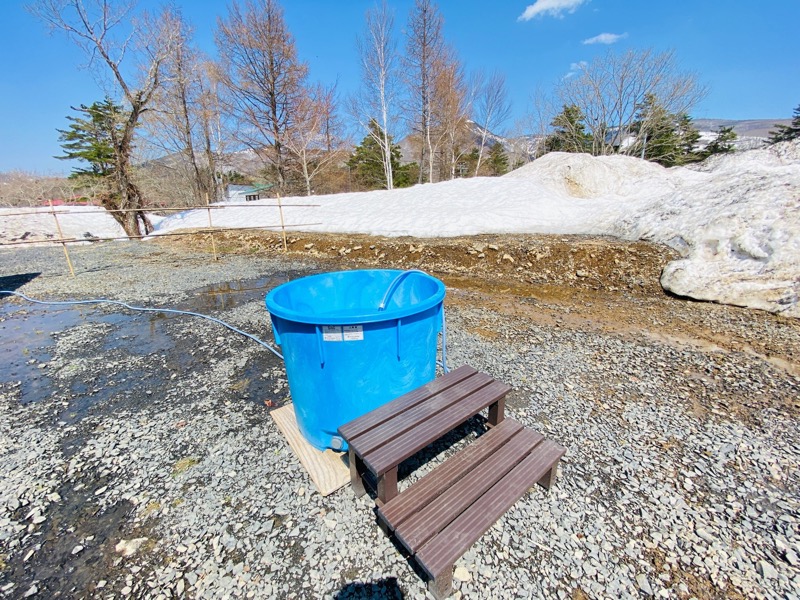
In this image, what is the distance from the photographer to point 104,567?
5.69ft

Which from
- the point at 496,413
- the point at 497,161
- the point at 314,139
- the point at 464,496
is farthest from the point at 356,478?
the point at 497,161

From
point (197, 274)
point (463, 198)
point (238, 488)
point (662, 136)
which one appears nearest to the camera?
point (238, 488)

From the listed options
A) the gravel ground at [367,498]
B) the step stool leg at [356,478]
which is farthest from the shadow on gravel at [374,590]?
the step stool leg at [356,478]

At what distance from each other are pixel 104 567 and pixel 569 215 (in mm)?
12484

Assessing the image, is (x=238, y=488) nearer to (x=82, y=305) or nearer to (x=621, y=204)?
(x=82, y=305)

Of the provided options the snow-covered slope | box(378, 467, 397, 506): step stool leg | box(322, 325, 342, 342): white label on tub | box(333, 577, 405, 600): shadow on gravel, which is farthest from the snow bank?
box(333, 577, 405, 600): shadow on gravel

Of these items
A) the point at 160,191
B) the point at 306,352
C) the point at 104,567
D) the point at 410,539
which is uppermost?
the point at 160,191

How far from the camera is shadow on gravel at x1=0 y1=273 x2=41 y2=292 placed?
775cm

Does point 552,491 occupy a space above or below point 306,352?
below

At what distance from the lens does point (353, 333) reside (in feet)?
6.32

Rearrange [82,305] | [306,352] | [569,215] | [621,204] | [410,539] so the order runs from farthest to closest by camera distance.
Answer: [569,215], [621,204], [82,305], [306,352], [410,539]

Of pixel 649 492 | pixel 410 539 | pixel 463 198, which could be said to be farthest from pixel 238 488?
pixel 463 198

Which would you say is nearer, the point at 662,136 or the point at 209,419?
the point at 209,419

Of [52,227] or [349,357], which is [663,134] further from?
[52,227]
